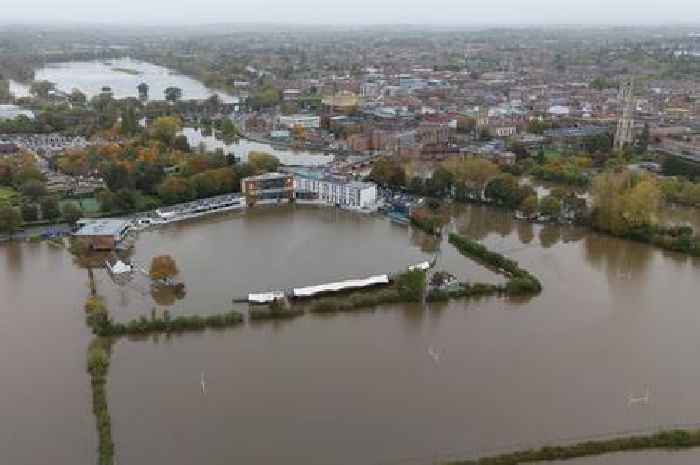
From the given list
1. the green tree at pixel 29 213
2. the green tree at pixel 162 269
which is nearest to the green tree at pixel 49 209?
the green tree at pixel 29 213

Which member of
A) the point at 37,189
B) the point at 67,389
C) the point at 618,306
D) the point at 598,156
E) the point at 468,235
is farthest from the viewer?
the point at 598,156

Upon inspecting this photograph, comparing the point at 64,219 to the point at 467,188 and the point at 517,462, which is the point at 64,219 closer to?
the point at 467,188

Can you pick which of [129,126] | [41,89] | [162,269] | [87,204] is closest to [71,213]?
[87,204]

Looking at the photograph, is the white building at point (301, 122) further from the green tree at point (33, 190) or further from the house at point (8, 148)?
the green tree at point (33, 190)

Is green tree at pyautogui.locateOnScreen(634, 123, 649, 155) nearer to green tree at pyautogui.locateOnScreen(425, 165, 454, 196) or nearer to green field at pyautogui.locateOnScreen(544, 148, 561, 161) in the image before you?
green field at pyautogui.locateOnScreen(544, 148, 561, 161)

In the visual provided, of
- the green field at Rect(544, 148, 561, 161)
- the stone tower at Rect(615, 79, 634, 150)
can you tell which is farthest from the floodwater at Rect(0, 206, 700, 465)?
the stone tower at Rect(615, 79, 634, 150)

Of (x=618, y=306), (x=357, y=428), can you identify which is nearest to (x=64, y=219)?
(x=357, y=428)
